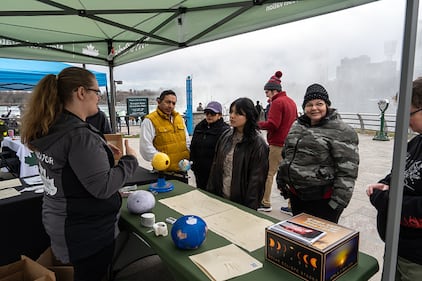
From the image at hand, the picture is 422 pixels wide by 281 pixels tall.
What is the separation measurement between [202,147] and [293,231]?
1.39m

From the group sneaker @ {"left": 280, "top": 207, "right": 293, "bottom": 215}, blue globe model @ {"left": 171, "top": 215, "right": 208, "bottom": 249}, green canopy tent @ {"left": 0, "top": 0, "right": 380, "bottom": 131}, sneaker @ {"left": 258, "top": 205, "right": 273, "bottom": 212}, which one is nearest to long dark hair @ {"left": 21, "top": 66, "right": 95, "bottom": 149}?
blue globe model @ {"left": 171, "top": 215, "right": 208, "bottom": 249}

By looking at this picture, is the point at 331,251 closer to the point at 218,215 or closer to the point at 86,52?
the point at 218,215

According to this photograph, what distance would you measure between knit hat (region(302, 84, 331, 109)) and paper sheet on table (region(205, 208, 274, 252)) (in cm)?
78

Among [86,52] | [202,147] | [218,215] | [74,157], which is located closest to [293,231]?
[218,215]

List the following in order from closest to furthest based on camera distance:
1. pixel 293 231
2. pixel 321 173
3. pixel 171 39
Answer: pixel 293 231
pixel 321 173
pixel 171 39

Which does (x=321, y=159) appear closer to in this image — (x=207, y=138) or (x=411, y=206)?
(x=411, y=206)

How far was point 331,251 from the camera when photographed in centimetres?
85

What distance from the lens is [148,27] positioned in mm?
3164

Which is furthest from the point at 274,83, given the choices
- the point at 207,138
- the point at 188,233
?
the point at 188,233

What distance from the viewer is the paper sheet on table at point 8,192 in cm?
179

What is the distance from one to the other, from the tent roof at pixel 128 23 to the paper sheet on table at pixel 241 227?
4.75ft

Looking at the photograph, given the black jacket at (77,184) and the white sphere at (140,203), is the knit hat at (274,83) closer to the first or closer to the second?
the white sphere at (140,203)

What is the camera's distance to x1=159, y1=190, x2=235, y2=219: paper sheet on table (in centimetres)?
150

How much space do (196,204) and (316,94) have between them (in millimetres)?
969
